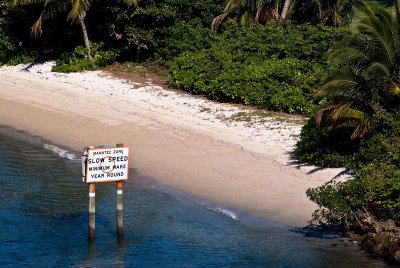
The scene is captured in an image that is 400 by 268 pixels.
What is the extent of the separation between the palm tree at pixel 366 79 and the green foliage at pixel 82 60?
1387cm

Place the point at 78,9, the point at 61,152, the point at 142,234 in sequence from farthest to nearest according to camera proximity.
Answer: the point at 78,9, the point at 61,152, the point at 142,234

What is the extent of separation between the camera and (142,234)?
18.7 m

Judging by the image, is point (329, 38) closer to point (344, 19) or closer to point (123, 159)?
point (344, 19)

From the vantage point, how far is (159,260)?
1714 cm

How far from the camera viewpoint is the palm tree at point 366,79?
2028cm

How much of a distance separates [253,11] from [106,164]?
1736 centimetres

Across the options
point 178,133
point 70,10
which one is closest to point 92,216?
point 178,133

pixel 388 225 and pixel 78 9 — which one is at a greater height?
pixel 78 9

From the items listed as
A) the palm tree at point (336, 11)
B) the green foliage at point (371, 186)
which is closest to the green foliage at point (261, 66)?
the palm tree at point (336, 11)

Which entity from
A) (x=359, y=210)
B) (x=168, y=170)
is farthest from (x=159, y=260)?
(x=168, y=170)

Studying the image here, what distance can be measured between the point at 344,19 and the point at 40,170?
13.6 meters

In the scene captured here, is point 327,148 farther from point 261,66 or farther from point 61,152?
point 61,152

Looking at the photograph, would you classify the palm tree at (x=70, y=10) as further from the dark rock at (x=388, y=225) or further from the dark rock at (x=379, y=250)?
the dark rock at (x=379, y=250)

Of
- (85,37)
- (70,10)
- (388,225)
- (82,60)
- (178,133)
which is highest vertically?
(70,10)
